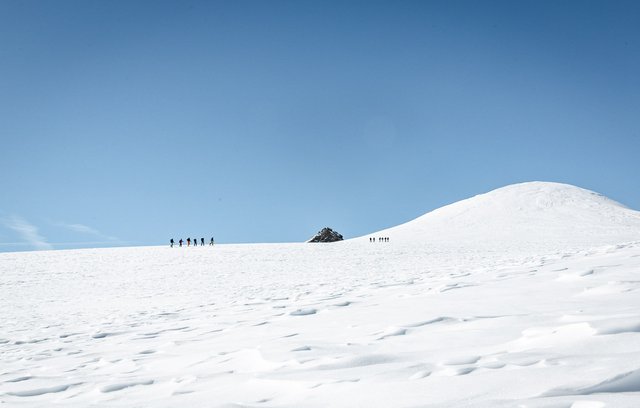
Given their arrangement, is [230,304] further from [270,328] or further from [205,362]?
[205,362]

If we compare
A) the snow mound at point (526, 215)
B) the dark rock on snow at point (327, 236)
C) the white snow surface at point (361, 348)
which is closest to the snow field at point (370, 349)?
the white snow surface at point (361, 348)

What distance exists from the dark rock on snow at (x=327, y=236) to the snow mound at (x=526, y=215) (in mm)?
6968

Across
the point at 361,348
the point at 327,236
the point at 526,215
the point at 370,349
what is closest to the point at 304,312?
the point at 361,348

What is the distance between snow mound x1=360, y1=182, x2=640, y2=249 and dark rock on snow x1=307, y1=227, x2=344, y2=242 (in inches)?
274

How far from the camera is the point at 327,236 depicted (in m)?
52.5

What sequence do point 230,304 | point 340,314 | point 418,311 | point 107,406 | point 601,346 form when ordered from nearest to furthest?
point 601,346, point 107,406, point 418,311, point 340,314, point 230,304

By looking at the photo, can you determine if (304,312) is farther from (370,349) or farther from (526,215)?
(526,215)

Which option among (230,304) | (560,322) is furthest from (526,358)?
(230,304)

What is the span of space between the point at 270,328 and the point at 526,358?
12.2ft

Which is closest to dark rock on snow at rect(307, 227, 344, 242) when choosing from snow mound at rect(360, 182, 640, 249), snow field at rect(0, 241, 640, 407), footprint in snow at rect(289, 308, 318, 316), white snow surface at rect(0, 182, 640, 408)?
snow mound at rect(360, 182, 640, 249)

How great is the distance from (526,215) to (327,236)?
100.0ft

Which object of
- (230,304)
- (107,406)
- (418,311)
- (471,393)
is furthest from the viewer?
(230,304)

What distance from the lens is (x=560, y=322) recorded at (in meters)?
4.03

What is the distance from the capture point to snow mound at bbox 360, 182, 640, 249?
52.1 metres
